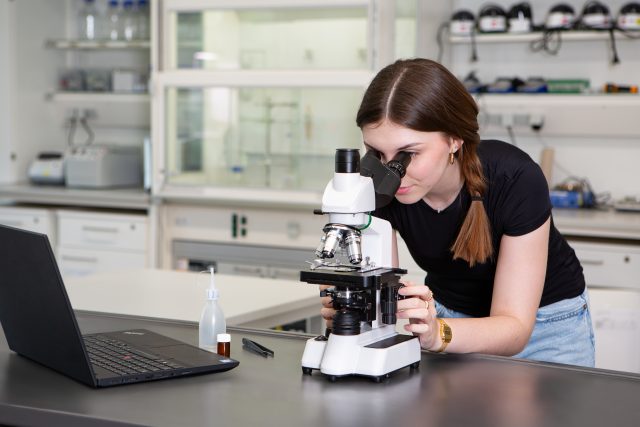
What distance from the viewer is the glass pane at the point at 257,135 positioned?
425 centimetres

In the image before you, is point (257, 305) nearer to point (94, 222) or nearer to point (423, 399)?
point (423, 399)

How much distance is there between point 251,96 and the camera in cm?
436

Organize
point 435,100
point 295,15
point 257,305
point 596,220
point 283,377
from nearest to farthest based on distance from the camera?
point 283,377 → point 435,100 → point 257,305 → point 596,220 → point 295,15

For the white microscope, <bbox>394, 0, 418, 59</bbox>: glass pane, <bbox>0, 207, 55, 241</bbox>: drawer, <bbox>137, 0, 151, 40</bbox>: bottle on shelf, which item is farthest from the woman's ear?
<bbox>137, 0, 151, 40</bbox>: bottle on shelf

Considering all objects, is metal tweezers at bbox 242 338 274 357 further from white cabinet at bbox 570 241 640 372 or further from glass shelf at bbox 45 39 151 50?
glass shelf at bbox 45 39 151 50

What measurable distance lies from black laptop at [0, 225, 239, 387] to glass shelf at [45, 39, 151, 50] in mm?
3376

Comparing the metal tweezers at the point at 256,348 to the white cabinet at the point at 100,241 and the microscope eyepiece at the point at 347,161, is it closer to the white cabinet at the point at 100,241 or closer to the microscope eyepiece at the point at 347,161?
the microscope eyepiece at the point at 347,161

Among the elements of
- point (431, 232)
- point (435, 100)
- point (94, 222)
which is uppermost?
point (435, 100)

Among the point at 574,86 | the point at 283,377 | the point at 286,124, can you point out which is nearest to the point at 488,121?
the point at 574,86

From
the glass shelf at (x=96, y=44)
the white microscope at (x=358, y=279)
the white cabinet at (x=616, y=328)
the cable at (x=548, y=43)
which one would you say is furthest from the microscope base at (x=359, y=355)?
the glass shelf at (x=96, y=44)

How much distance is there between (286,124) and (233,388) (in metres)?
3.13

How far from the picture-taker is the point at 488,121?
13.2 feet

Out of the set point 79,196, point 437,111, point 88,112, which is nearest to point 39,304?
point 437,111

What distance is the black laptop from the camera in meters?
1.24
